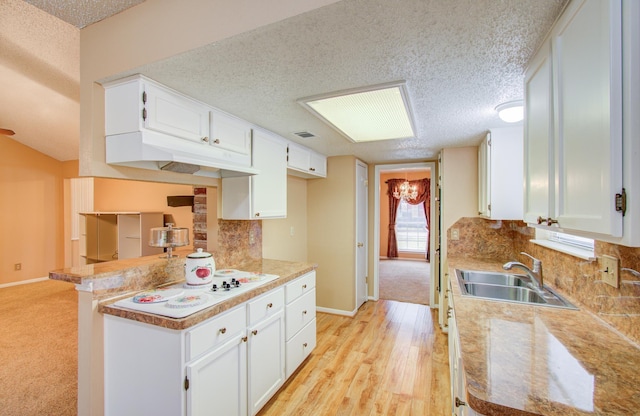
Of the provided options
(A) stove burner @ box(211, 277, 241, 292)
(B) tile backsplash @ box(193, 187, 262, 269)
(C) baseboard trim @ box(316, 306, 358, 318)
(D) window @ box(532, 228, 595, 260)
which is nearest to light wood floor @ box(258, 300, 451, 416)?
(C) baseboard trim @ box(316, 306, 358, 318)

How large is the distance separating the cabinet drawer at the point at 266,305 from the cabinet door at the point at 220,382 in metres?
0.16

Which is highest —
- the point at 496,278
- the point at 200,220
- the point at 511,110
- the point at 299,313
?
the point at 511,110

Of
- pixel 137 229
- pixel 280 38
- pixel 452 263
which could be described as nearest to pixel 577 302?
pixel 452 263

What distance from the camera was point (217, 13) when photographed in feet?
3.98

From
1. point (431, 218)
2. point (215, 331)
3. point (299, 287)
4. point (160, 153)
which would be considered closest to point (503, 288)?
point (299, 287)

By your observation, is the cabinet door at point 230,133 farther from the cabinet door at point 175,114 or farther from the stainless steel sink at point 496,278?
the stainless steel sink at point 496,278

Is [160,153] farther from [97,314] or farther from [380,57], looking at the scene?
[380,57]

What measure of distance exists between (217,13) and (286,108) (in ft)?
2.80

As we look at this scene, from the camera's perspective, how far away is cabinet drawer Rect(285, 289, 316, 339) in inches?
93.4

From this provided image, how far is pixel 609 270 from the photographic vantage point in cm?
127

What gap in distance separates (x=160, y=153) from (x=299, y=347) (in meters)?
1.95

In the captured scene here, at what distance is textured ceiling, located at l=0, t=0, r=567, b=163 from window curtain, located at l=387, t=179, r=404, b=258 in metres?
5.81

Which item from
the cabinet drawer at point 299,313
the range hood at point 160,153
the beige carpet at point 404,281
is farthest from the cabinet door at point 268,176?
the beige carpet at point 404,281

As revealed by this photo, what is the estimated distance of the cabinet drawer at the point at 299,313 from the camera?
2371mm
